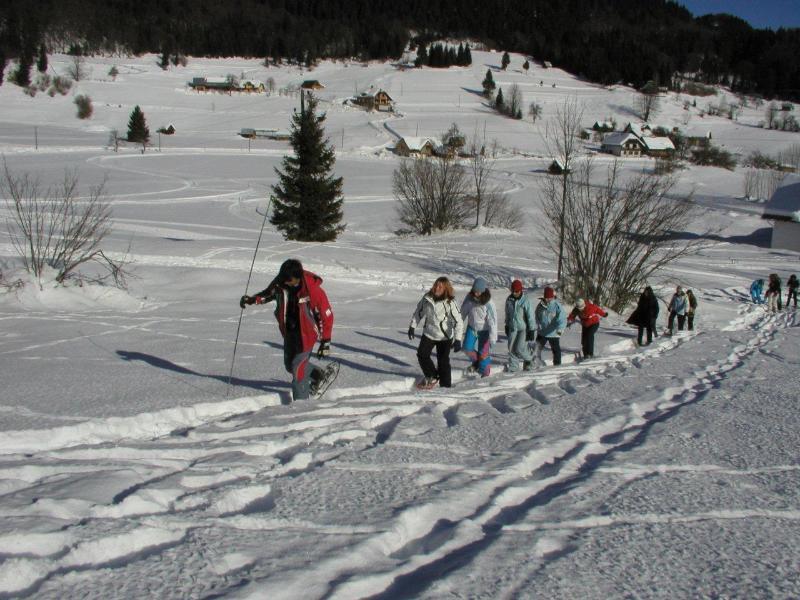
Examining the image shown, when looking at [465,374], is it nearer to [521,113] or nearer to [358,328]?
[358,328]

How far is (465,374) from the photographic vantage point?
1035cm

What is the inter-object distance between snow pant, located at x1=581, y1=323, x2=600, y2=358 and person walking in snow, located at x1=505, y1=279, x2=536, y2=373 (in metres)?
2.05

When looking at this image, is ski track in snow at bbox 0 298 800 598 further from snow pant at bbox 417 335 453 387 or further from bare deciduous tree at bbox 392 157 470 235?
bare deciduous tree at bbox 392 157 470 235

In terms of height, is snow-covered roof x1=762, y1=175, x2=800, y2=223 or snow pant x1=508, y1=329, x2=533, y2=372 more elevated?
snow-covered roof x1=762, y1=175, x2=800, y2=223

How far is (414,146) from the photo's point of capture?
3324 inches

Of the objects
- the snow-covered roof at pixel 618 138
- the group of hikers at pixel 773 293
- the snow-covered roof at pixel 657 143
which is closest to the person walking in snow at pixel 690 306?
the group of hikers at pixel 773 293

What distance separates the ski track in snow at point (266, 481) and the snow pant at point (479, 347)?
2.07m

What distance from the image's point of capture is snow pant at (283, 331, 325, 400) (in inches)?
287

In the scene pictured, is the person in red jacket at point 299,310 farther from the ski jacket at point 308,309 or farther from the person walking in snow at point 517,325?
the person walking in snow at point 517,325

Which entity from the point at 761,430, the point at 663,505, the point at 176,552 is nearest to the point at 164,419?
the point at 176,552

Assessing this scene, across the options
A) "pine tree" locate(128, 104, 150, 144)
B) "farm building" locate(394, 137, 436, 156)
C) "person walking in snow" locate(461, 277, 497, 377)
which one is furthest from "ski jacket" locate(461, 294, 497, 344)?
"pine tree" locate(128, 104, 150, 144)

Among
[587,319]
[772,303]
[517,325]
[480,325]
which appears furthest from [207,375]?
[772,303]

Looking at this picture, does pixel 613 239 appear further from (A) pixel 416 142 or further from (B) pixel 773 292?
(A) pixel 416 142

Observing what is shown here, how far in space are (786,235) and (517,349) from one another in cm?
4310
